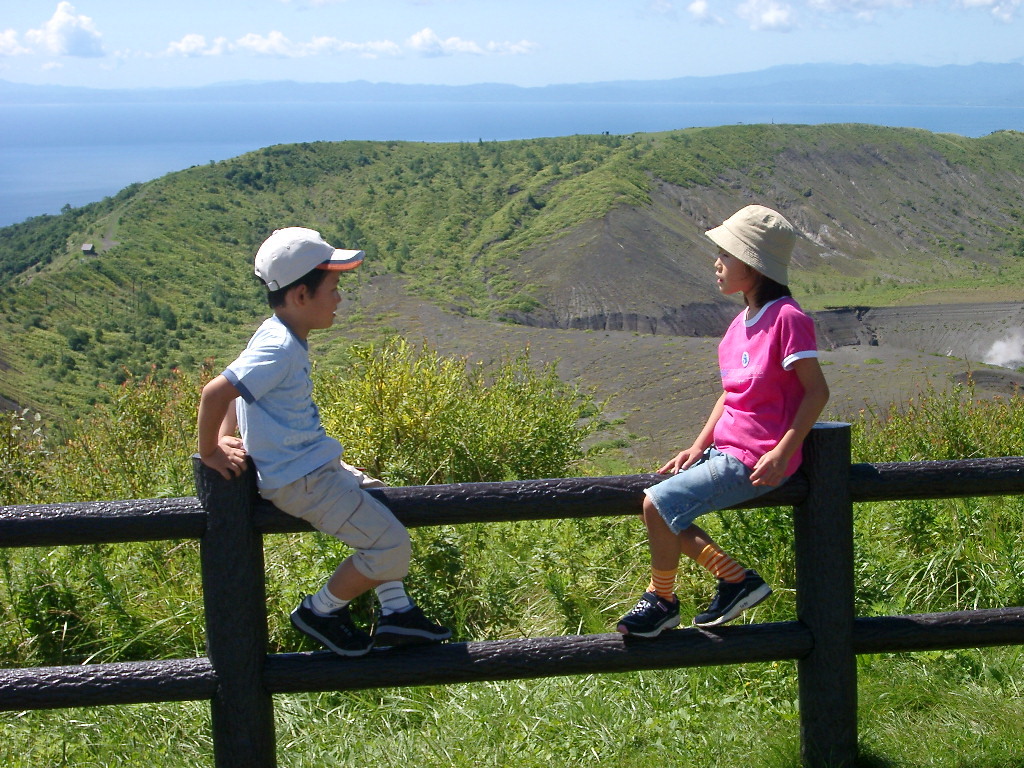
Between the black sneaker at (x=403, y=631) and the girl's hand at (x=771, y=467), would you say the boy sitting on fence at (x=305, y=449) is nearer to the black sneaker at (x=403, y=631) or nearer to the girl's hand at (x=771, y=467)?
the black sneaker at (x=403, y=631)

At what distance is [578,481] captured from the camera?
2920mm

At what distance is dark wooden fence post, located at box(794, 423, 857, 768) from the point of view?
2.94m

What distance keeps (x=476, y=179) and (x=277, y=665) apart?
73.5 meters

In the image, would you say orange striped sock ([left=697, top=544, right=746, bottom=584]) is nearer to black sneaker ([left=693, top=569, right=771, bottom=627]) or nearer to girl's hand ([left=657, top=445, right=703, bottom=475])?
black sneaker ([left=693, top=569, right=771, bottom=627])

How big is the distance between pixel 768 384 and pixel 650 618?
739mm

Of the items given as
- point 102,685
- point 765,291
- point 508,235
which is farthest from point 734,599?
point 508,235

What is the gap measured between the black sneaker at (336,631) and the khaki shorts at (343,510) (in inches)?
8.2

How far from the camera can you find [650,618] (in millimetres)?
2977

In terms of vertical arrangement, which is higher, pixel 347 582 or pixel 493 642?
pixel 347 582

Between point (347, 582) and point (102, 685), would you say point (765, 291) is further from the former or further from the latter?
point (102, 685)

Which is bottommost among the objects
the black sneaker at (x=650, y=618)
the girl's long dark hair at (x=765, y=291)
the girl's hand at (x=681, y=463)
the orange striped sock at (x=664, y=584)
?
the black sneaker at (x=650, y=618)

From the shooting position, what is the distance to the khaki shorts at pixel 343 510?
110 inches

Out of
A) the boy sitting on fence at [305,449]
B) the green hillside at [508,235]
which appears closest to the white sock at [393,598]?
A: the boy sitting on fence at [305,449]

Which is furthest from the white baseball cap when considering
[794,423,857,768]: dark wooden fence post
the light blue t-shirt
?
[794,423,857,768]: dark wooden fence post
